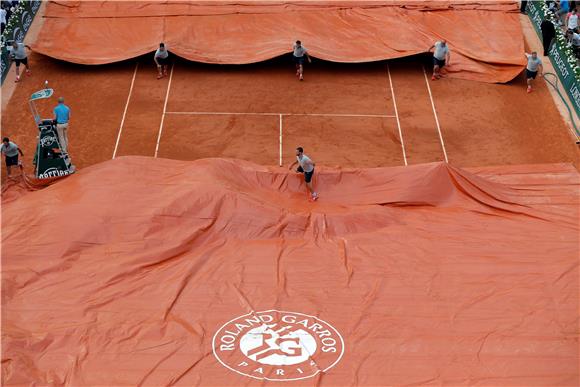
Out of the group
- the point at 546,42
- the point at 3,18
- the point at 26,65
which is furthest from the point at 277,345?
the point at 3,18

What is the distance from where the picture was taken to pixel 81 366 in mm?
13602

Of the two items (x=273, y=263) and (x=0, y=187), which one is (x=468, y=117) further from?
(x=0, y=187)

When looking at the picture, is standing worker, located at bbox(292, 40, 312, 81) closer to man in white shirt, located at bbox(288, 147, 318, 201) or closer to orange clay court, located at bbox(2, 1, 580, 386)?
orange clay court, located at bbox(2, 1, 580, 386)

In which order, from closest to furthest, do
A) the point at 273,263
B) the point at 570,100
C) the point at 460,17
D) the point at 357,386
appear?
1. the point at 357,386
2. the point at 273,263
3. the point at 570,100
4. the point at 460,17

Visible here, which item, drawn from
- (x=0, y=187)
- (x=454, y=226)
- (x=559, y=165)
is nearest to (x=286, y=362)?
(x=454, y=226)

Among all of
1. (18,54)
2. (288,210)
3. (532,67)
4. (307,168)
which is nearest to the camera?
(288,210)

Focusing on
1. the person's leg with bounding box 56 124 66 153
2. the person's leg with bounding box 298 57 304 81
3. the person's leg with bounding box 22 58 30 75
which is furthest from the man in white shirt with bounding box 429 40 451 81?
the person's leg with bounding box 22 58 30 75

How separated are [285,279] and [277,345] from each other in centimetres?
165

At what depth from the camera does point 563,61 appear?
24828mm

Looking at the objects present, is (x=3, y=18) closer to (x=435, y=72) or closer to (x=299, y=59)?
(x=299, y=59)

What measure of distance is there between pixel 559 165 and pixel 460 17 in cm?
788

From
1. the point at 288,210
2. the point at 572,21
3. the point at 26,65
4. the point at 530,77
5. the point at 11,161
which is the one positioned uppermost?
the point at 572,21

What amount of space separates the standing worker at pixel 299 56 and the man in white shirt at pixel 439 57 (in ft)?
12.0

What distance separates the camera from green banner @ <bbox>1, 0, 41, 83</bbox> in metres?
24.4
